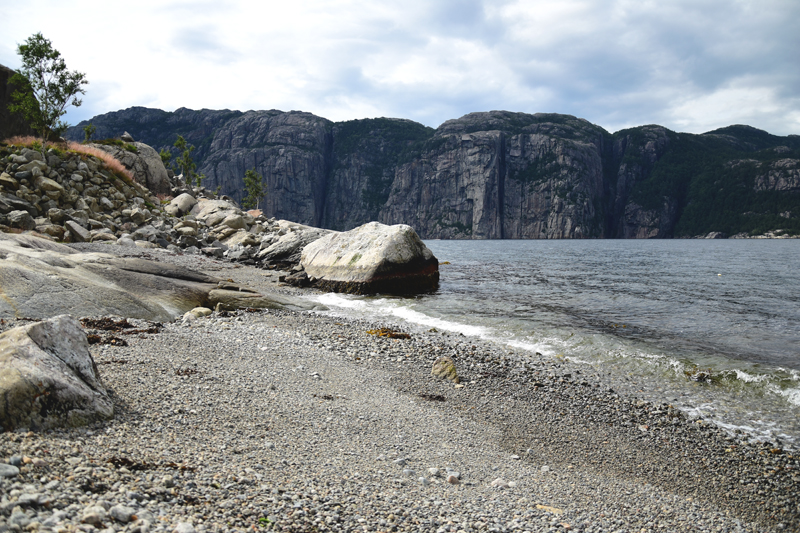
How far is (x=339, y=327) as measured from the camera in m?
14.3

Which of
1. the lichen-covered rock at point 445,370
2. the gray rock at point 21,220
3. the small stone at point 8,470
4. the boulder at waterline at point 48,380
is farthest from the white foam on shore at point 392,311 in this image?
the gray rock at point 21,220

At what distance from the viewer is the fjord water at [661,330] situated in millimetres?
9508

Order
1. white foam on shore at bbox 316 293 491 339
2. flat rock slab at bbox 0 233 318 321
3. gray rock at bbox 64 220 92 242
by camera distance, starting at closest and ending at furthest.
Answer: flat rock slab at bbox 0 233 318 321 → white foam on shore at bbox 316 293 491 339 → gray rock at bbox 64 220 92 242

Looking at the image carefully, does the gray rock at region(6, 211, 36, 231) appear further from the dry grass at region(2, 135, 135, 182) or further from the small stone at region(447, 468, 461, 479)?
the small stone at region(447, 468, 461, 479)

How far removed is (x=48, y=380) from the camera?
16.3 ft

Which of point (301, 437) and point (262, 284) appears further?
point (262, 284)

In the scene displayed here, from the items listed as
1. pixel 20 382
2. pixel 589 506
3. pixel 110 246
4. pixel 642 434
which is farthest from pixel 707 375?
pixel 110 246

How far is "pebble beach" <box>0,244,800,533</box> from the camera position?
406cm

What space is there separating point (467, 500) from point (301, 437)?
2470mm

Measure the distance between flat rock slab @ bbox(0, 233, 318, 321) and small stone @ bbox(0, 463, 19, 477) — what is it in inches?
317

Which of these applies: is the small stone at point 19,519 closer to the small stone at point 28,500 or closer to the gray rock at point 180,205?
the small stone at point 28,500

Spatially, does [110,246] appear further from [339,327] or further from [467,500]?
[467,500]

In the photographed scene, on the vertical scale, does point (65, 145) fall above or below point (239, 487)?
above

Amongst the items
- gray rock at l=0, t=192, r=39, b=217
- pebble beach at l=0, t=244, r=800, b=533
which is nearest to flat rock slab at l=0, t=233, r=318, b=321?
pebble beach at l=0, t=244, r=800, b=533
